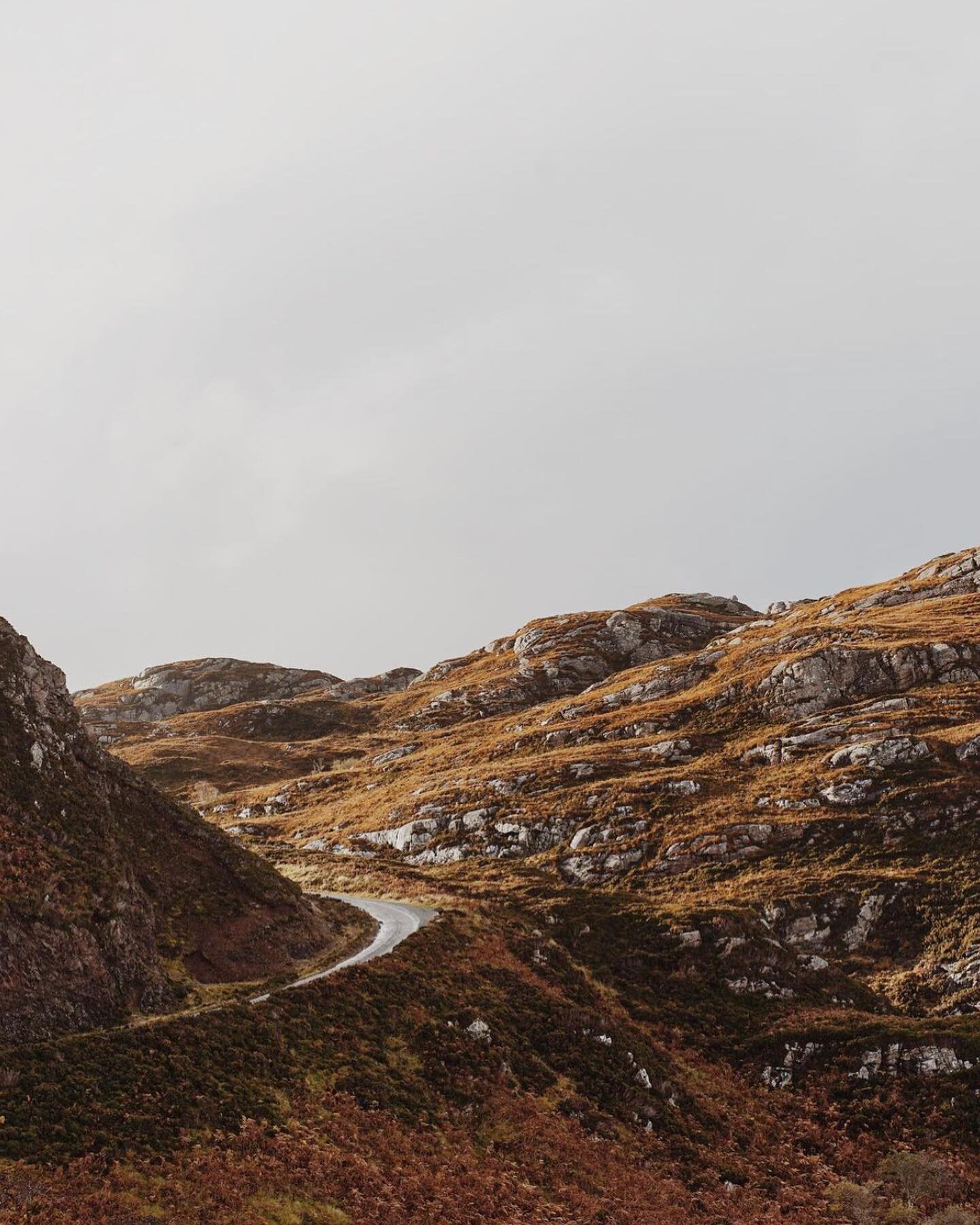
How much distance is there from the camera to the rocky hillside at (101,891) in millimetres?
26375

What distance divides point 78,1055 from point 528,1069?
1825cm

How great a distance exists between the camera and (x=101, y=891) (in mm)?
30688

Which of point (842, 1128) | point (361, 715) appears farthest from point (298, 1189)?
point (361, 715)

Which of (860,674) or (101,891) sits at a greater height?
(101,891)

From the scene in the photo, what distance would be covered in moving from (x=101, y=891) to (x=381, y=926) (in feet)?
67.5

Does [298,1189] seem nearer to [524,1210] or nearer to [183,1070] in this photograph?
[183,1070]

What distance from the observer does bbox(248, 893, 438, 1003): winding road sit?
1426 inches

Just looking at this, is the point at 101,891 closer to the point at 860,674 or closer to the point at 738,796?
the point at 738,796

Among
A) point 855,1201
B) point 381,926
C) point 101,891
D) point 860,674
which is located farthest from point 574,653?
point 101,891

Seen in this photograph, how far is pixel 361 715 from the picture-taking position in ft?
568

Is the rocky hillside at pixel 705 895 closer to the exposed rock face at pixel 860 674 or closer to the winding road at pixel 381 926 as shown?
the exposed rock face at pixel 860 674

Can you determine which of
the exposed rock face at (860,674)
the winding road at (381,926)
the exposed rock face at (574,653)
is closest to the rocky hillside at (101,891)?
the winding road at (381,926)

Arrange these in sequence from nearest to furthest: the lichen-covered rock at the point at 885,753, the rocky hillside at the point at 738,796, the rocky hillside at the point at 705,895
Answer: the rocky hillside at the point at 705,895
the rocky hillside at the point at 738,796
the lichen-covered rock at the point at 885,753

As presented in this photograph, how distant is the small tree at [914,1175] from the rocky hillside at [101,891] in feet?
89.5
